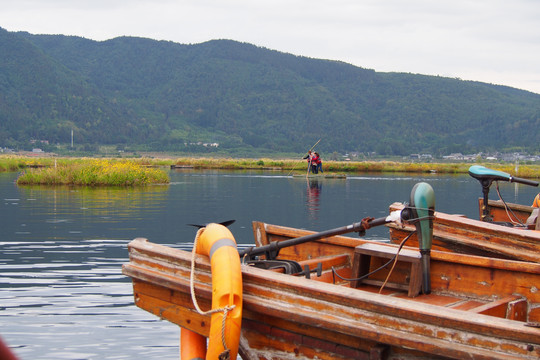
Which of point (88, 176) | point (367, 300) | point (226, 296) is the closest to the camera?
point (367, 300)

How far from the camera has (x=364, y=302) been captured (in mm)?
5402

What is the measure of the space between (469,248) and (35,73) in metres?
188

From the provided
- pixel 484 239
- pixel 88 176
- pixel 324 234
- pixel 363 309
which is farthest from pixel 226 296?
pixel 88 176

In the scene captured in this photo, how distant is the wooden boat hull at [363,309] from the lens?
493 cm

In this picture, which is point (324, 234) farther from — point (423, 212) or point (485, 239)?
point (485, 239)

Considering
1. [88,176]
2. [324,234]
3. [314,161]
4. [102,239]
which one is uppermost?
[324,234]

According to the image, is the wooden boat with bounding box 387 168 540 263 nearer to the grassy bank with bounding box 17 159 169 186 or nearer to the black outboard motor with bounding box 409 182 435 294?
the black outboard motor with bounding box 409 182 435 294

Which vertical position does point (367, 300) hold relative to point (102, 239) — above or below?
above

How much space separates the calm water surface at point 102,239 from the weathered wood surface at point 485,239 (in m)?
3.75

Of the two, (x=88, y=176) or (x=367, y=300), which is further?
(x=88, y=176)

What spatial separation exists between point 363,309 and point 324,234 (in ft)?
6.50

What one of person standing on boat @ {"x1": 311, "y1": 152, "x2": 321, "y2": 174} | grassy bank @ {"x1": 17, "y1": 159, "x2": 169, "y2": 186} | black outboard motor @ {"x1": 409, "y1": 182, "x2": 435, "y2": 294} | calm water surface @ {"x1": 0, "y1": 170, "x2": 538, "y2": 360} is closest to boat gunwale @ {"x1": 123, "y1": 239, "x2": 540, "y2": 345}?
black outboard motor @ {"x1": 409, "y1": 182, "x2": 435, "y2": 294}

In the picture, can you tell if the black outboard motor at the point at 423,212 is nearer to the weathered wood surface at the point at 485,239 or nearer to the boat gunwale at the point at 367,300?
the boat gunwale at the point at 367,300

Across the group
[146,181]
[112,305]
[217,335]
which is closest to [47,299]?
[112,305]
